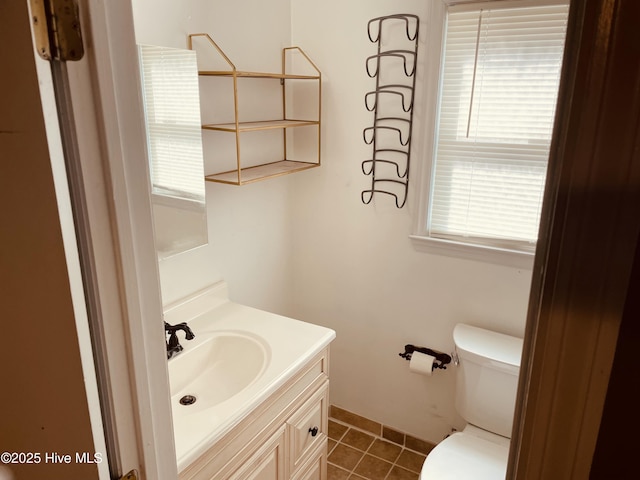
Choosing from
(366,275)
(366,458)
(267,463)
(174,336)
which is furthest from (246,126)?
(366,458)

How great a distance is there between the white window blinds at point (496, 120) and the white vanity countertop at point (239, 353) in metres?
0.81

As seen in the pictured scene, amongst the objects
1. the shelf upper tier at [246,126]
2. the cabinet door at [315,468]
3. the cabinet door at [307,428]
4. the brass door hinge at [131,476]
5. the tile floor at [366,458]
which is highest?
the shelf upper tier at [246,126]

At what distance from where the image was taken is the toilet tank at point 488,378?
5.86 ft

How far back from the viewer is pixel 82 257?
65 centimetres

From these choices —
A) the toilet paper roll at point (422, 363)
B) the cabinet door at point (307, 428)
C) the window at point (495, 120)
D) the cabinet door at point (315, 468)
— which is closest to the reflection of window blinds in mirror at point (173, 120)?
the cabinet door at point (307, 428)

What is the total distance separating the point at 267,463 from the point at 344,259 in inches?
41.7

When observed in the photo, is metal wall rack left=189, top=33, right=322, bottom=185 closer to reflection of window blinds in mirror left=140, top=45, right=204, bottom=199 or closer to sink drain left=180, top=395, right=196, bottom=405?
reflection of window blinds in mirror left=140, top=45, right=204, bottom=199

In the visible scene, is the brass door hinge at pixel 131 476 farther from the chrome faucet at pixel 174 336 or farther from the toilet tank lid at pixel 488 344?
the toilet tank lid at pixel 488 344

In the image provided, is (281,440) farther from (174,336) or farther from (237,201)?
(237,201)

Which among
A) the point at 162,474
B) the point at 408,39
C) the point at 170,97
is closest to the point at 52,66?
the point at 162,474

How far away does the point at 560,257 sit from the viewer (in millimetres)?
438

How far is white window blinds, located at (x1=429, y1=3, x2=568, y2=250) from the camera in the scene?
5.53ft

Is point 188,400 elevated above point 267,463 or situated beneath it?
elevated above

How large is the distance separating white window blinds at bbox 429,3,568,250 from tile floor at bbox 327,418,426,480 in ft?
3.73
